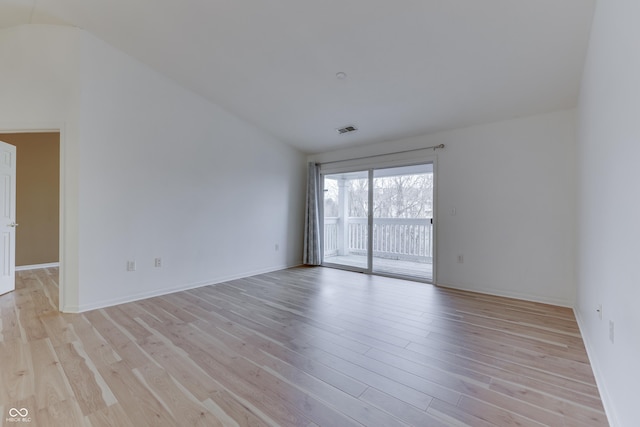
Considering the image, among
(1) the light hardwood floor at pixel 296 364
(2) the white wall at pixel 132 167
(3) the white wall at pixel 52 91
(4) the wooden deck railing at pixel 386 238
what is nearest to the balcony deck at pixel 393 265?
(4) the wooden deck railing at pixel 386 238

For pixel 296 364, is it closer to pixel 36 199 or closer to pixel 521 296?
pixel 521 296

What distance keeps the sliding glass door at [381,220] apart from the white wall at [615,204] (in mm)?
2670

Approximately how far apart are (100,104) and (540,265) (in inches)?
206

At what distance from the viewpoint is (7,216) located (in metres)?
3.29

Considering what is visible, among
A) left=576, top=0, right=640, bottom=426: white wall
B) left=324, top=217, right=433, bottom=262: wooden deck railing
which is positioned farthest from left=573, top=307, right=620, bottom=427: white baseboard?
left=324, top=217, right=433, bottom=262: wooden deck railing

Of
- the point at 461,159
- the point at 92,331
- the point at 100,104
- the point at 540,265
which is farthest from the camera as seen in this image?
the point at 461,159

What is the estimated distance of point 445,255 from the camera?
384 centimetres

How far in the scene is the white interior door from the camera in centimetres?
323

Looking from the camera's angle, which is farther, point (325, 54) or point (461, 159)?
point (461, 159)

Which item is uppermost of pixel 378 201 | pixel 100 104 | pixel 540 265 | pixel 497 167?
pixel 100 104

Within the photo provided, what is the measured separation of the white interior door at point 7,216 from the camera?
3227mm

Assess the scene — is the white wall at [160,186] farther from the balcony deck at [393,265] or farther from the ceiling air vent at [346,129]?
the balcony deck at [393,265]

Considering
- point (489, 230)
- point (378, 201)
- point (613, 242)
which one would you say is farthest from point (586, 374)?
point (378, 201)

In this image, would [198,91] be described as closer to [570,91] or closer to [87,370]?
[87,370]
